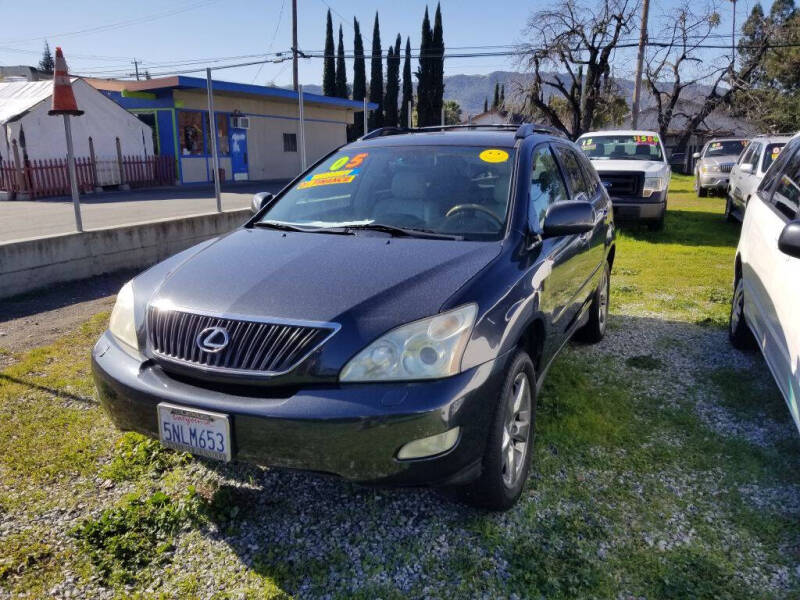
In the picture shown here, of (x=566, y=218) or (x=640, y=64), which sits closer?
(x=566, y=218)

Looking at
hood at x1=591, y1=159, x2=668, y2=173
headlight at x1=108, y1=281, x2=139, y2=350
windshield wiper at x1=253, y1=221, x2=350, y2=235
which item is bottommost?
headlight at x1=108, y1=281, x2=139, y2=350

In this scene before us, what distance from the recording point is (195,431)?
2.38m

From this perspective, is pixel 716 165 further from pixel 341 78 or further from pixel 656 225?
pixel 341 78

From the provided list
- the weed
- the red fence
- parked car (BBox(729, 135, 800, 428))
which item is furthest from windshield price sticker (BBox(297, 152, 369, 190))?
the red fence

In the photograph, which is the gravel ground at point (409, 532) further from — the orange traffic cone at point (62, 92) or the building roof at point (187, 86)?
the building roof at point (187, 86)

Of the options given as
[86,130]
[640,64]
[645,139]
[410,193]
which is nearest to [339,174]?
[410,193]

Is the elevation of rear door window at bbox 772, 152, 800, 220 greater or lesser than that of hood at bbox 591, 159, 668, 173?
greater

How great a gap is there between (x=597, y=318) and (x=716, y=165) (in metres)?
15.2

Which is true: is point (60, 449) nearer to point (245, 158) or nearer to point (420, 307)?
point (420, 307)

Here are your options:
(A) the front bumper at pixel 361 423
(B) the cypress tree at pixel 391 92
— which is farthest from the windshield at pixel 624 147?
(B) the cypress tree at pixel 391 92

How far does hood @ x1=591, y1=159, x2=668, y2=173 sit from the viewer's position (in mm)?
10688

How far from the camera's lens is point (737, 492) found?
3.03 metres

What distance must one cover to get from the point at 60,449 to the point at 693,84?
123 feet

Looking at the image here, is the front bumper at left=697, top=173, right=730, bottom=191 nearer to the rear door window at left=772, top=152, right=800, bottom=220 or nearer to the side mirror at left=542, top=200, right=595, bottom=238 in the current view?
the rear door window at left=772, top=152, right=800, bottom=220
